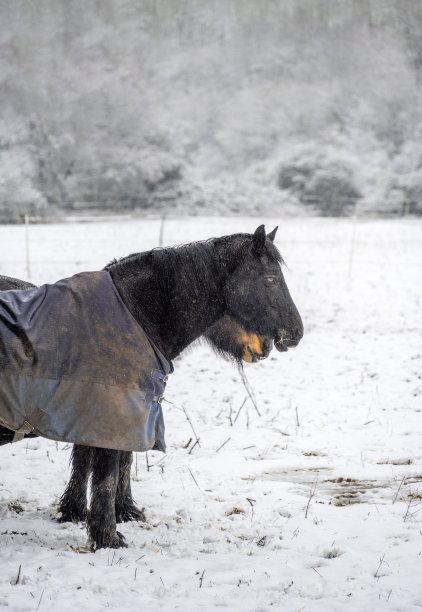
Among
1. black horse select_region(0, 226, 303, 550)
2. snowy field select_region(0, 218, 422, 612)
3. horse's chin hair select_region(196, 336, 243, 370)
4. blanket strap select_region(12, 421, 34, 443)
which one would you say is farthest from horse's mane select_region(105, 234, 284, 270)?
blanket strap select_region(12, 421, 34, 443)

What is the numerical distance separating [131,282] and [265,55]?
32.1 metres

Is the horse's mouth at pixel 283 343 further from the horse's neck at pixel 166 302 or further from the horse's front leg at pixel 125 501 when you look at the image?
the horse's front leg at pixel 125 501

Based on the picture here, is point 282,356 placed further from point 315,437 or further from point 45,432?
point 45,432

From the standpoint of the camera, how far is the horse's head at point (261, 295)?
3660 mm

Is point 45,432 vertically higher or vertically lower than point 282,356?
higher

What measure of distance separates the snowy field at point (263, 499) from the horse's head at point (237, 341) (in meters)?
0.35

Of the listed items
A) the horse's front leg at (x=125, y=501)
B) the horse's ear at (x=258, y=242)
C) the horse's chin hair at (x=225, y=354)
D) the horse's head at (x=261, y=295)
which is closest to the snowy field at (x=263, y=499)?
the horse's front leg at (x=125, y=501)

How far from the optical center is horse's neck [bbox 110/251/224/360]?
348cm

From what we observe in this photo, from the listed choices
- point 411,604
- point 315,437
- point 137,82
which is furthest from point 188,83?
point 411,604

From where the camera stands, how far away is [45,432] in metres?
3.11

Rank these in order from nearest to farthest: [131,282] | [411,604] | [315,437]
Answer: [411,604]
[131,282]
[315,437]

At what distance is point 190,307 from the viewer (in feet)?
11.6

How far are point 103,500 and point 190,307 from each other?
127cm

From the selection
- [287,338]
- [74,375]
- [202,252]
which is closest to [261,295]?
[287,338]
